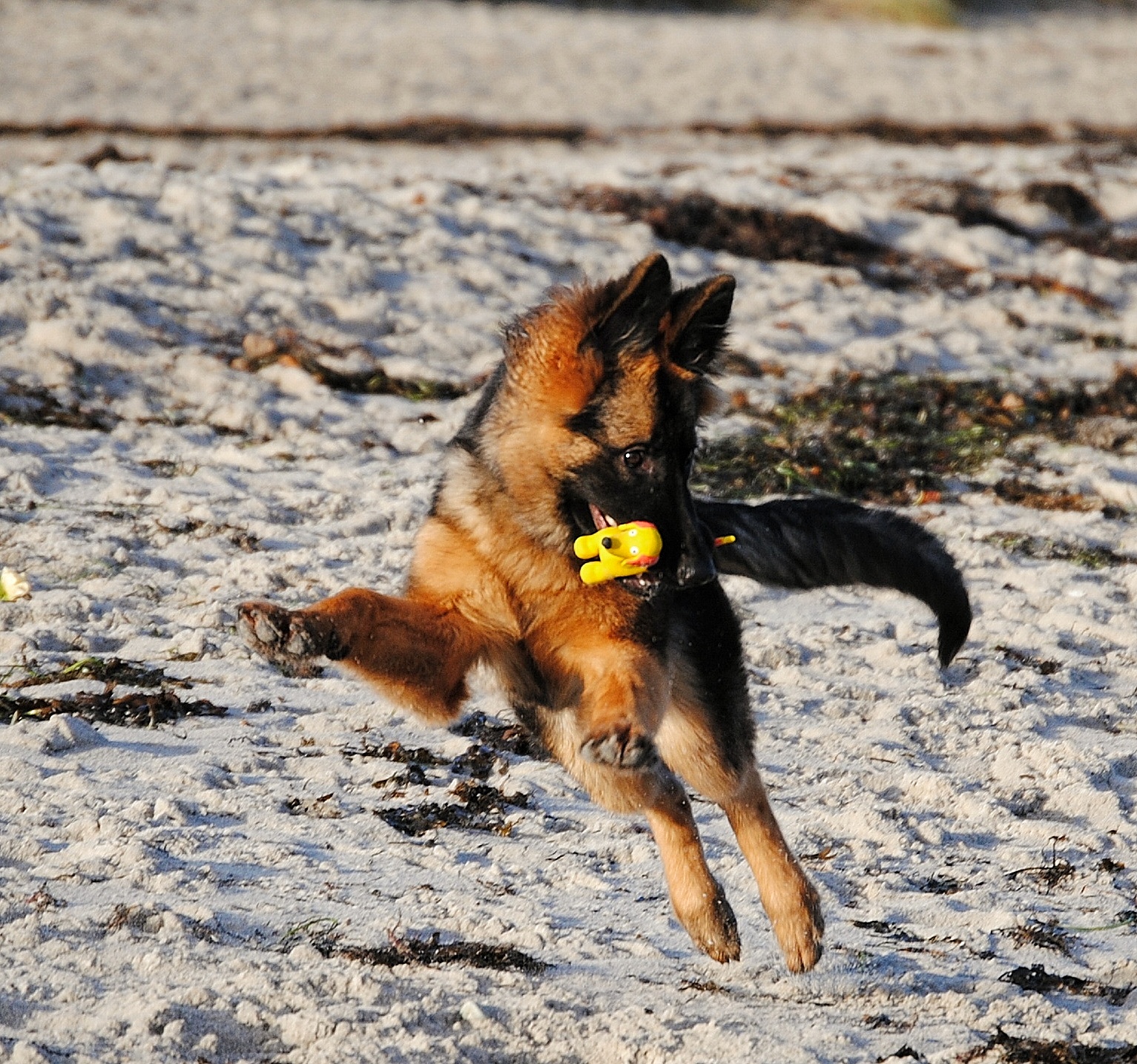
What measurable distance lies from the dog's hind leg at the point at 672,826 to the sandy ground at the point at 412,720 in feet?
0.36

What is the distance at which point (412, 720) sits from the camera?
18.9 ft

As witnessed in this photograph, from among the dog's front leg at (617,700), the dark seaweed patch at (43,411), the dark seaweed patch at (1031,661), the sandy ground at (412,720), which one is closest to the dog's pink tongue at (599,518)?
the dog's front leg at (617,700)

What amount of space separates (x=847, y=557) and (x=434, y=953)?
6.33 ft

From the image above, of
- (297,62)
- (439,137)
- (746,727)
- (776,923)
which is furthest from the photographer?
(297,62)

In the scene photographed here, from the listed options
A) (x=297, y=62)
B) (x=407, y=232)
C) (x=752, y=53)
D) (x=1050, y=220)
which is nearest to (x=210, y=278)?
(x=407, y=232)

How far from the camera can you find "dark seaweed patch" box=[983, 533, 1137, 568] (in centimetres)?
764

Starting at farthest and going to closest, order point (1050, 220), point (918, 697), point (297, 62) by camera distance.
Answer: point (297, 62)
point (1050, 220)
point (918, 697)

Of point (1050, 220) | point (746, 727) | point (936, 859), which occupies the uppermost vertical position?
point (1050, 220)

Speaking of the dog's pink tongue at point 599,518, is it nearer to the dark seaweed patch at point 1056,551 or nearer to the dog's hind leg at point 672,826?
the dog's hind leg at point 672,826

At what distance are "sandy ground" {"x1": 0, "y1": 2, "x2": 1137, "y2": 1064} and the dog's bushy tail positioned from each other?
790 millimetres

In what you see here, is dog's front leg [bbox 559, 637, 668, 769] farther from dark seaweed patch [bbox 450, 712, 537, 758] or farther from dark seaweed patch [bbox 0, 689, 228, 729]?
dark seaweed patch [bbox 0, 689, 228, 729]

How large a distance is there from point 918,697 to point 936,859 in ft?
3.80

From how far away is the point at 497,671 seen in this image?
4.86 metres

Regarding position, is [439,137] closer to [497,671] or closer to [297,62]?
[297,62]
